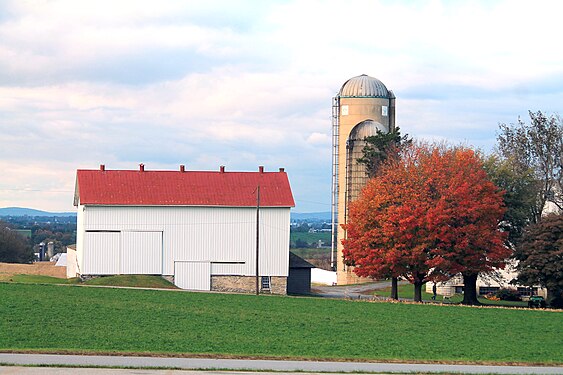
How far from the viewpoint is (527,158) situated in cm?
7694

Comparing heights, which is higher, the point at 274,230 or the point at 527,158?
the point at 527,158

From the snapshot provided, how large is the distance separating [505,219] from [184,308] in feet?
110

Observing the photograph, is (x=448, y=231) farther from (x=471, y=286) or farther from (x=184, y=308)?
(x=184, y=308)

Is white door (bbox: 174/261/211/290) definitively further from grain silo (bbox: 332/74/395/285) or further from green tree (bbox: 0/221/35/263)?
green tree (bbox: 0/221/35/263)

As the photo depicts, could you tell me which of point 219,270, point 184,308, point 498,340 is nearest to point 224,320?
point 184,308

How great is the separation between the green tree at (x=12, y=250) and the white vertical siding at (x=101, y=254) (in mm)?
54071

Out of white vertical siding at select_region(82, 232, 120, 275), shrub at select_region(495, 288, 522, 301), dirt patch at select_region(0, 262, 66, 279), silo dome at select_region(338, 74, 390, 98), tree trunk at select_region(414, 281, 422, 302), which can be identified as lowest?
shrub at select_region(495, 288, 522, 301)

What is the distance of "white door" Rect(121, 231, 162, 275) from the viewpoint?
69125 millimetres

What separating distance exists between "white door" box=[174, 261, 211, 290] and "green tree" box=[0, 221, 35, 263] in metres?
55.7

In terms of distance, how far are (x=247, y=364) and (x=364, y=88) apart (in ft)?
235

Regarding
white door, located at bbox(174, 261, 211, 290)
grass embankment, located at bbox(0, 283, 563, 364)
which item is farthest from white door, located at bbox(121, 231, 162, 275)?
grass embankment, located at bbox(0, 283, 563, 364)

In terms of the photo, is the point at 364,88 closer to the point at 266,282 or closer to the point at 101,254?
the point at 266,282

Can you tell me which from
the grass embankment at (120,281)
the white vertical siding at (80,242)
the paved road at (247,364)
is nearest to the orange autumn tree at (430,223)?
the grass embankment at (120,281)

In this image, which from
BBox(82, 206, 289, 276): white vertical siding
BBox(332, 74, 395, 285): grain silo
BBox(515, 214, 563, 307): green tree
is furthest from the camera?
BBox(332, 74, 395, 285): grain silo
